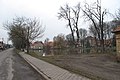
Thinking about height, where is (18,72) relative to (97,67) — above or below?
below

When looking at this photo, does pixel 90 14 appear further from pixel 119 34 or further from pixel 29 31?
pixel 119 34

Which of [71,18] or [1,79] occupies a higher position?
[71,18]

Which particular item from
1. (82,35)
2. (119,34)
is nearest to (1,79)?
(119,34)

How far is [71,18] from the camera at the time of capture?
7431 centimetres

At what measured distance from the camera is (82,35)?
443ft

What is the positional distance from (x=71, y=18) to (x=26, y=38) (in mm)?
13228

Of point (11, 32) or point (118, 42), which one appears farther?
point (11, 32)

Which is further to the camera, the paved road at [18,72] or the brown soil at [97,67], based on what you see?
the brown soil at [97,67]

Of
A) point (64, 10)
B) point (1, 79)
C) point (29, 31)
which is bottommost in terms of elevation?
point (1, 79)

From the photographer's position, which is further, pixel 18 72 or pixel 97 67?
pixel 97 67

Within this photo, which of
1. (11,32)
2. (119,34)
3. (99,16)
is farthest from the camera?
(11,32)

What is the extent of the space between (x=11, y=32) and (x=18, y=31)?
10.9ft

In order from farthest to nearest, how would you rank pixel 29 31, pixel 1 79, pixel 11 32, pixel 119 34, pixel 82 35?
pixel 82 35 < pixel 11 32 < pixel 29 31 < pixel 119 34 < pixel 1 79

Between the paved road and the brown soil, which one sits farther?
the brown soil
